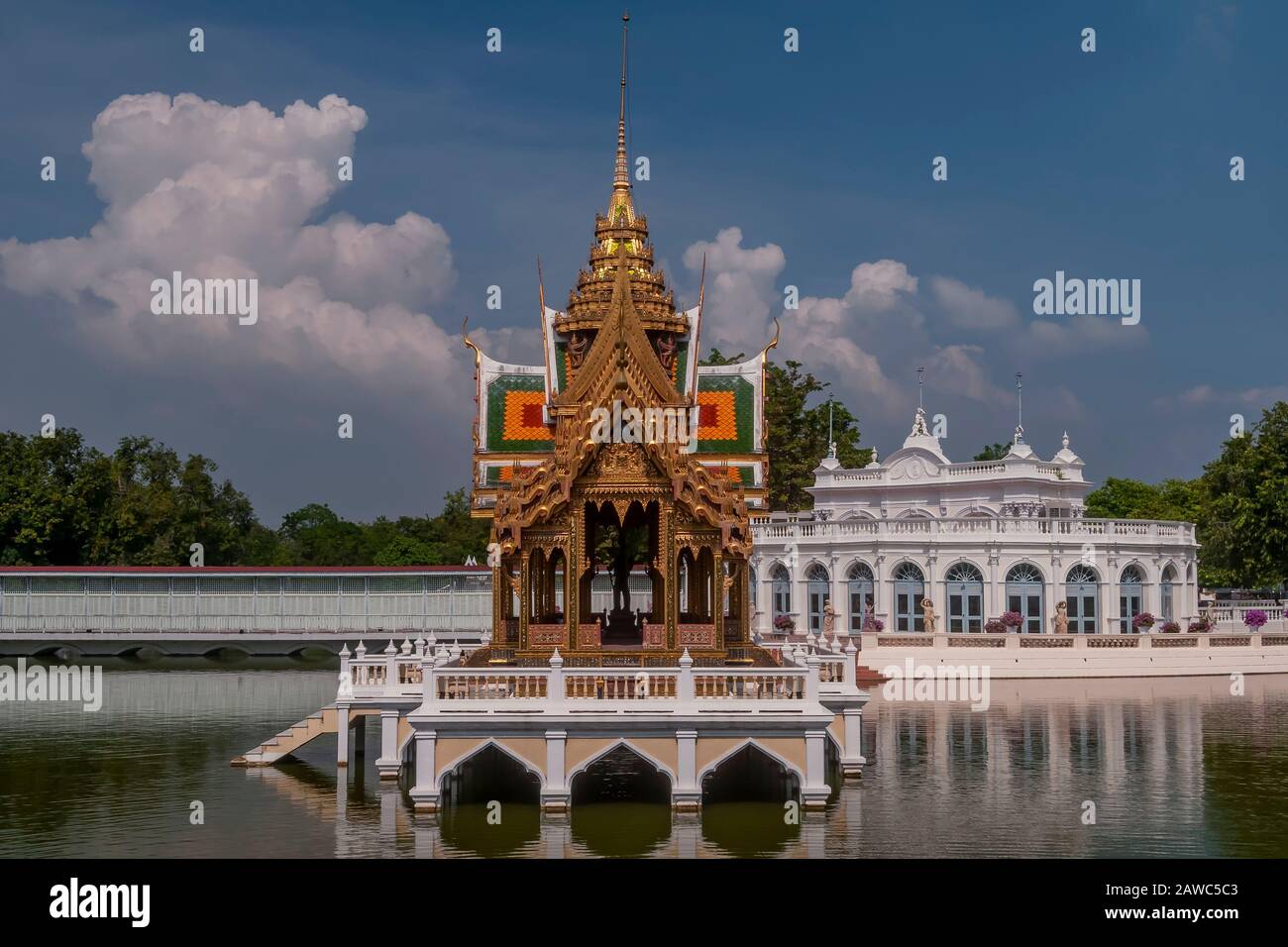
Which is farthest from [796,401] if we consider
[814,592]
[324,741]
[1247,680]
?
[324,741]

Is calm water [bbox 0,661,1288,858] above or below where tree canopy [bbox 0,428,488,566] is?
below

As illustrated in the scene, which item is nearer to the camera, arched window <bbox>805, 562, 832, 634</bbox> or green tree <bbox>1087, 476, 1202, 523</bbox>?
arched window <bbox>805, 562, 832, 634</bbox>

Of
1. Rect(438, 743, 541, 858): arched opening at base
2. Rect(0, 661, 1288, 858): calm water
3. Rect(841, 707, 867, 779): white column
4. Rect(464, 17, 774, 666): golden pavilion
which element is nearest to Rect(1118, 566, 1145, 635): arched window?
Rect(0, 661, 1288, 858): calm water

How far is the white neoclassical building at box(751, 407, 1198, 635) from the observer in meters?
45.1

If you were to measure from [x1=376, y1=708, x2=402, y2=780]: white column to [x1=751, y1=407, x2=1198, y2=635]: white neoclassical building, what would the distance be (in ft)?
90.7

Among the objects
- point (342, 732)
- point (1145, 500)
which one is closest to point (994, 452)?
point (1145, 500)

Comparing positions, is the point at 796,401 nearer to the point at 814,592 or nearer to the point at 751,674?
the point at 814,592

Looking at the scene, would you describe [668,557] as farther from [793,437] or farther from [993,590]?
[793,437]

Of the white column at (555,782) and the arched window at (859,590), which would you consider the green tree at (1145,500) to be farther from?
the white column at (555,782)

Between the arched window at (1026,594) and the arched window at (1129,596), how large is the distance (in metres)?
2.73

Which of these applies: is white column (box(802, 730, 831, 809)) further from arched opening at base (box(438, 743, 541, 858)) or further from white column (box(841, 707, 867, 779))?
arched opening at base (box(438, 743, 541, 858))

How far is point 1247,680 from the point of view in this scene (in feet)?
131

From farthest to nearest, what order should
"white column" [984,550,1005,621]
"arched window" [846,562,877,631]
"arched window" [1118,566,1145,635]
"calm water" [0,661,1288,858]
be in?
"arched window" [846,562,877,631] < "arched window" [1118,566,1145,635] < "white column" [984,550,1005,621] < "calm water" [0,661,1288,858]

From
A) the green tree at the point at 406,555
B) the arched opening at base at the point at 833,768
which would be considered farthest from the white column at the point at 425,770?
the green tree at the point at 406,555
